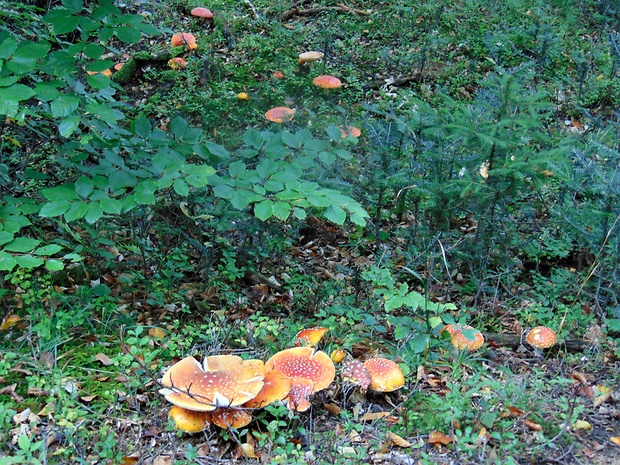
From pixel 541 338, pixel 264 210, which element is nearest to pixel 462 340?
pixel 541 338

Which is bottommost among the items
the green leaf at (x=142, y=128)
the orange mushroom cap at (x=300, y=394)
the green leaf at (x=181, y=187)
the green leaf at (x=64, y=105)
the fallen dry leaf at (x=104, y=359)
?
the fallen dry leaf at (x=104, y=359)

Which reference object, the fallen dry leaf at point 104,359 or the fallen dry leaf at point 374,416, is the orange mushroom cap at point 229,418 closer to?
the fallen dry leaf at point 374,416

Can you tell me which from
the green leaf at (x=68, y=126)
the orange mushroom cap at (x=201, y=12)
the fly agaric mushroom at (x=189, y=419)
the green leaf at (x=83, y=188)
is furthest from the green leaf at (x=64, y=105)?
the orange mushroom cap at (x=201, y=12)

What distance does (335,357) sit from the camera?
3.56 meters

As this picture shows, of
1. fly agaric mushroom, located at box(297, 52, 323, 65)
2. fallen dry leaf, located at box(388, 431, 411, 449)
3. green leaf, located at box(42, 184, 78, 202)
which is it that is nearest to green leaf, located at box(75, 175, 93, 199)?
green leaf, located at box(42, 184, 78, 202)

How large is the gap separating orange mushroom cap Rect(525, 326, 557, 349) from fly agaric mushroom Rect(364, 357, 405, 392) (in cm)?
109

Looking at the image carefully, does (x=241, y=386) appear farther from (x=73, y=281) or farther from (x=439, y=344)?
(x=73, y=281)

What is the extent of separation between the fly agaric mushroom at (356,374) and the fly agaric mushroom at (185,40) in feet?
20.1

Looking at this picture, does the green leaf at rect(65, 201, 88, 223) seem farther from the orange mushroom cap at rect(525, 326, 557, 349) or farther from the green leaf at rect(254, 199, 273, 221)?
the orange mushroom cap at rect(525, 326, 557, 349)

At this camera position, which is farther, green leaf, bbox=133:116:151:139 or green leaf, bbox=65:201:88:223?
green leaf, bbox=133:116:151:139

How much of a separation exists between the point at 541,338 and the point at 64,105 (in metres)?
3.41

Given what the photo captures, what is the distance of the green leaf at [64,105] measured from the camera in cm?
308

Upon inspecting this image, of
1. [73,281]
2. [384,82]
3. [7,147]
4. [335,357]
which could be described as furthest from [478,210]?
[7,147]

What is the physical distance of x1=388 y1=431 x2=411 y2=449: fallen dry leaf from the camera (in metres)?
3.01
